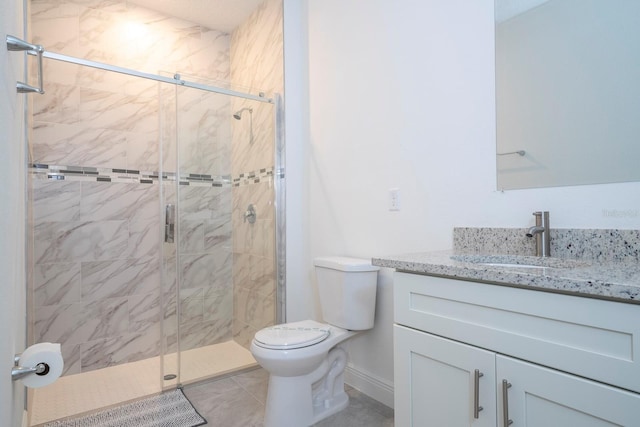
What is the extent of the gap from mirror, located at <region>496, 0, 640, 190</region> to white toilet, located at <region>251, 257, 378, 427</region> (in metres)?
0.89

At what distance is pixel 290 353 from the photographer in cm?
161

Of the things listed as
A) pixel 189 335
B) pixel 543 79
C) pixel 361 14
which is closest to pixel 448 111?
pixel 543 79

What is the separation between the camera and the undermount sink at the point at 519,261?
1.16 m

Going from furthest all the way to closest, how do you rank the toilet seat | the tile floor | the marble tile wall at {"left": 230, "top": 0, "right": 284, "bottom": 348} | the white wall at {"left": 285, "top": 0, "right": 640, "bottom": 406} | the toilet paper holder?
the marble tile wall at {"left": 230, "top": 0, "right": 284, "bottom": 348}, the tile floor, the toilet seat, the white wall at {"left": 285, "top": 0, "right": 640, "bottom": 406}, the toilet paper holder

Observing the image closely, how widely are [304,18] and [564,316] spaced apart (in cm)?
249

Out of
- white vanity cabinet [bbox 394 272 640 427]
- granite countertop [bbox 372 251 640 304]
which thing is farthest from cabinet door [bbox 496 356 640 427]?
granite countertop [bbox 372 251 640 304]

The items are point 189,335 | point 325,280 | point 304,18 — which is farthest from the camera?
point 304,18

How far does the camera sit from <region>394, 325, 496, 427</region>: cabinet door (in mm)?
967

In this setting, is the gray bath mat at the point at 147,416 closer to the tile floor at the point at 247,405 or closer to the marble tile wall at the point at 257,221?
the tile floor at the point at 247,405

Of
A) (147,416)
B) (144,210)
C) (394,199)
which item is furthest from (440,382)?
(144,210)

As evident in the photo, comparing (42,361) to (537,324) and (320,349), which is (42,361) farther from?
(537,324)

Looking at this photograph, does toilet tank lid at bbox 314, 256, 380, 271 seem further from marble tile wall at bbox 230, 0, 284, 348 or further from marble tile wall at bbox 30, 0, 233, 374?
marble tile wall at bbox 30, 0, 233, 374

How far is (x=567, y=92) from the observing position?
1.27 m

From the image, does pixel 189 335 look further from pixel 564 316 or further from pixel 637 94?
pixel 637 94
